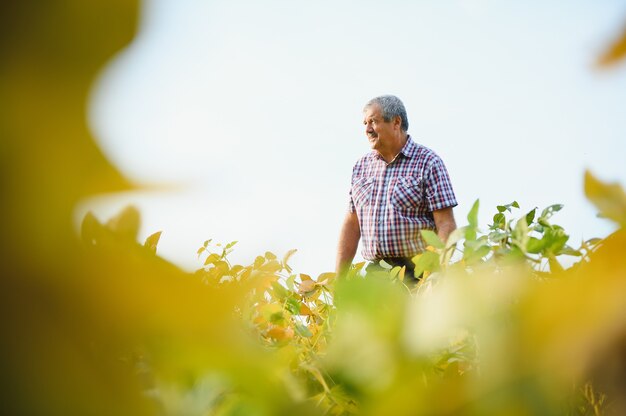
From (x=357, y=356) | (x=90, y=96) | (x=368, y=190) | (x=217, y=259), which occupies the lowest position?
(x=368, y=190)

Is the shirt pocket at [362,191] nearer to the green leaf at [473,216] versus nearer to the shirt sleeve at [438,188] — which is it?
the shirt sleeve at [438,188]

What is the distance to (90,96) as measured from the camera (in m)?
0.15

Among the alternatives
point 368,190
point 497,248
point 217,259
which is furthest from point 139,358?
point 368,190

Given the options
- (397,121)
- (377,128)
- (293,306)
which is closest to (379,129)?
(377,128)

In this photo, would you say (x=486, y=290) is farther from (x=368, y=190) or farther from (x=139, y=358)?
(x=368, y=190)

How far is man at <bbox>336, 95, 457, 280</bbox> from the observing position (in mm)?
3336

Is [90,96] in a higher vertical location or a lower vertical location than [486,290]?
higher

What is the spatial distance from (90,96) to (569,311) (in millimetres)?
153

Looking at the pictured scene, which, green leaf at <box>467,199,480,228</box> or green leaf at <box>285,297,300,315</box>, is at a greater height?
green leaf at <box>467,199,480,228</box>

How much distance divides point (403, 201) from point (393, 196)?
7 cm

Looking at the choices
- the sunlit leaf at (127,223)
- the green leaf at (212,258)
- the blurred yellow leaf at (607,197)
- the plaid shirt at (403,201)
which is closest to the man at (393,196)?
the plaid shirt at (403,201)

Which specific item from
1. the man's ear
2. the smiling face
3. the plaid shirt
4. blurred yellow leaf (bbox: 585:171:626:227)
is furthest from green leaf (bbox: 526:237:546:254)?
the man's ear

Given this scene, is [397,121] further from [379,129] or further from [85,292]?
[85,292]

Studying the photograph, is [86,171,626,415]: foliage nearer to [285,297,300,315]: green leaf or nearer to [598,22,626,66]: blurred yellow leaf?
[598,22,626,66]: blurred yellow leaf
